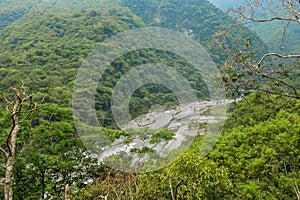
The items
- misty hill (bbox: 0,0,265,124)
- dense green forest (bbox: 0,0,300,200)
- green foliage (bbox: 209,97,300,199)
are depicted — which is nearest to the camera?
dense green forest (bbox: 0,0,300,200)

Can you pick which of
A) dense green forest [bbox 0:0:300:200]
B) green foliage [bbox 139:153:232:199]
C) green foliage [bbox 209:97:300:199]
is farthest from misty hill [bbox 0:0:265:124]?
green foliage [bbox 139:153:232:199]

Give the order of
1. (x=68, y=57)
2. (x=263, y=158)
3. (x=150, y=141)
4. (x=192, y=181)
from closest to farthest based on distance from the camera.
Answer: (x=192, y=181) < (x=263, y=158) < (x=150, y=141) < (x=68, y=57)

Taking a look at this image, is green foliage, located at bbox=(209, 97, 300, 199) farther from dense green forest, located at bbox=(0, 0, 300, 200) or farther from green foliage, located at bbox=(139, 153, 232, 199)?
green foliage, located at bbox=(139, 153, 232, 199)

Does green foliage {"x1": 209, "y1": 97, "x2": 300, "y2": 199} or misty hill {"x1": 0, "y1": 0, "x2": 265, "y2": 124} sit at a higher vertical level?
misty hill {"x1": 0, "y1": 0, "x2": 265, "y2": 124}

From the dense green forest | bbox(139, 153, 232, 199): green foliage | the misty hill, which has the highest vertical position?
the misty hill

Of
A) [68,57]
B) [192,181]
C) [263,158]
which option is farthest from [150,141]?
[68,57]

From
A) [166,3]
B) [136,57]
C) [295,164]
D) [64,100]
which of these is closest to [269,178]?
[295,164]

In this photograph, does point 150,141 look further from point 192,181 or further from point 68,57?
point 68,57

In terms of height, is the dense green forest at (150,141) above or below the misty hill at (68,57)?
below

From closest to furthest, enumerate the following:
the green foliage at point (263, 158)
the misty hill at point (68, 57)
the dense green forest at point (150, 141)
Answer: the dense green forest at point (150, 141)
the green foliage at point (263, 158)
the misty hill at point (68, 57)

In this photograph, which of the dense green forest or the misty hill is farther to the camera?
the misty hill

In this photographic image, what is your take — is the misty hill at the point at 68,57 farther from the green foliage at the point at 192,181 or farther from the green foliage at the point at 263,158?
the green foliage at the point at 192,181

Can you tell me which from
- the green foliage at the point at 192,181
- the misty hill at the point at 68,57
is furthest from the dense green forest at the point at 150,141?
the misty hill at the point at 68,57
